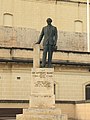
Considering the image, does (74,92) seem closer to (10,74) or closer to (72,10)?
(10,74)

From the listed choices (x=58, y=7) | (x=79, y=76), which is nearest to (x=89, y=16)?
(x=58, y=7)

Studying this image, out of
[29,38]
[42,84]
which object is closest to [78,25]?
[29,38]

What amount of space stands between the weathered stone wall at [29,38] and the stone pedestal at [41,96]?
1953cm

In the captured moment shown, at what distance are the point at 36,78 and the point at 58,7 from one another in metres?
23.2

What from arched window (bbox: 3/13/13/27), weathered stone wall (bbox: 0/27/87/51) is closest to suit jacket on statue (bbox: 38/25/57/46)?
weathered stone wall (bbox: 0/27/87/51)

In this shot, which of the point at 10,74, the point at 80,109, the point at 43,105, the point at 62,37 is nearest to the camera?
the point at 43,105

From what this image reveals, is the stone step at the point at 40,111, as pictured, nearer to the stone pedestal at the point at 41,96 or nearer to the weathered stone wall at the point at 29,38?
the stone pedestal at the point at 41,96

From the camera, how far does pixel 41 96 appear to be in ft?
47.5

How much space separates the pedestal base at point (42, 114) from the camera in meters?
13.6

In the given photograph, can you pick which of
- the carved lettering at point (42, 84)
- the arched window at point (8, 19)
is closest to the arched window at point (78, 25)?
the arched window at point (8, 19)

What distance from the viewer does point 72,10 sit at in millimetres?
37469

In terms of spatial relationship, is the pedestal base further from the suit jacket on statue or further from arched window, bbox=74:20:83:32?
arched window, bbox=74:20:83:32

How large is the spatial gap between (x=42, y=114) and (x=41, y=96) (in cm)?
87

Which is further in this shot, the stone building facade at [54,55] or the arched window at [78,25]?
the arched window at [78,25]
